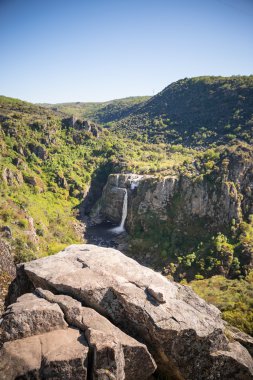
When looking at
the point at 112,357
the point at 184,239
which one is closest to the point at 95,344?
the point at 112,357

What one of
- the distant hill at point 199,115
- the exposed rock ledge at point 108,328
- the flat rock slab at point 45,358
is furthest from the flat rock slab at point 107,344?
the distant hill at point 199,115

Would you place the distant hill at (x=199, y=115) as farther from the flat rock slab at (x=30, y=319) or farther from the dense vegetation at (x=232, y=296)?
the flat rock slab at (x=30, y=319)

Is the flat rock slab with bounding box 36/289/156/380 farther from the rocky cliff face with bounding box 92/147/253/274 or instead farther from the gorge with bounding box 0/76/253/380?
the rocky cliff face with bounding box 92/147/253/274

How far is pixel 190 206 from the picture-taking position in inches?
2290

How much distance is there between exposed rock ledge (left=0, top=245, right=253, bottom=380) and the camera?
33.1ft

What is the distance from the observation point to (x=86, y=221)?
6694 cm

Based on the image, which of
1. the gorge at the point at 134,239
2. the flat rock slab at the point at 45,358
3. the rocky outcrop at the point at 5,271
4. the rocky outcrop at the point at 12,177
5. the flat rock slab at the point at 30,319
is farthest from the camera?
the rocky outcrop at the point at 12,177

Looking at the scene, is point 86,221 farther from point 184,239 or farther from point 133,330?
point 133,330

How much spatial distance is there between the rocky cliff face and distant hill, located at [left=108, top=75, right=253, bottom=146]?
2991cm

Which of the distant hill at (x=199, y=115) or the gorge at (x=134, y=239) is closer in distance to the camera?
the gorge at (x=134, y=239)

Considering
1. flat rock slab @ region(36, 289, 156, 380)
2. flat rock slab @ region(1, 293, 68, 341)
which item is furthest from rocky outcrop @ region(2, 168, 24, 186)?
flat rock slab @ region(1, 293, 68, 341)

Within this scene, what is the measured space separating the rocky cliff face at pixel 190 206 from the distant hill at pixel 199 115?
2991 centimetres

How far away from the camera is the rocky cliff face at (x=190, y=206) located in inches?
2151

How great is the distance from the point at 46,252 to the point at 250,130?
71537mm
